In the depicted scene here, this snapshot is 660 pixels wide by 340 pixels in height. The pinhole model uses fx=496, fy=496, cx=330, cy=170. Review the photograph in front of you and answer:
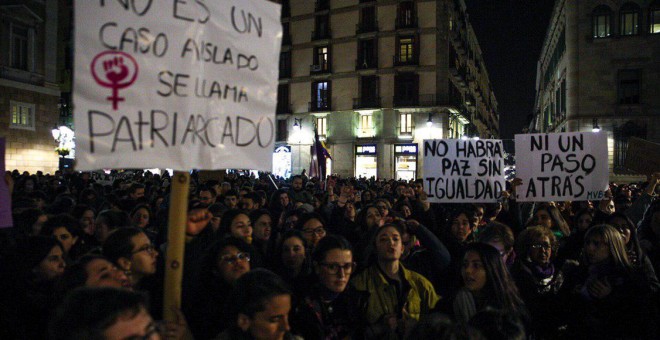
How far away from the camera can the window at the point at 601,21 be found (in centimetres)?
2830

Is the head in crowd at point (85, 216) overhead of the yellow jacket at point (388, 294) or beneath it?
overhead

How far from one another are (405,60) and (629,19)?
48.0 feet

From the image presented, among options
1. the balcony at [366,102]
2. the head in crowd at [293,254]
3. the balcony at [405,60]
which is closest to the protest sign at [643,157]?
the head in crowd at [293,254]

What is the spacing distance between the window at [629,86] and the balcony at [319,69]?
20652 mm

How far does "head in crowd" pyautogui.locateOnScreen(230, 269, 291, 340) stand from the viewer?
2535 millimetres

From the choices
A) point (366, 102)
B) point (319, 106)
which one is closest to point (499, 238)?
point (366, 102)

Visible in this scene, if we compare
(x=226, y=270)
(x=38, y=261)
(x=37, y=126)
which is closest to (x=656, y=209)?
(x=226, y=270)

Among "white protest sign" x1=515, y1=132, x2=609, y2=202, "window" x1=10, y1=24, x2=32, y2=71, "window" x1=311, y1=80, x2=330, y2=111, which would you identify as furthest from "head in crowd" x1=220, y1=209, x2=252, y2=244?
"window" x1=311, y1=80, x2=330, y2=111

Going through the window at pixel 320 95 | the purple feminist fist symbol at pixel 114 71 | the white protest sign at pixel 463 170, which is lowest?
the white protest sign at pixel 463 170

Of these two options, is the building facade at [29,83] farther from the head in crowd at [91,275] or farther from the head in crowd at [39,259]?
the head in crowd at [91,275]

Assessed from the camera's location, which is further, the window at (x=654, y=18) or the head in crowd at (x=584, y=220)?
the window at (x=654, y=18)

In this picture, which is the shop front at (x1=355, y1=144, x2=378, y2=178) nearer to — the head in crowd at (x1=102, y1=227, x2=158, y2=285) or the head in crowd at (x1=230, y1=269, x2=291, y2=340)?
the head in crowd at (x1=102, y1=227, x2=158, y2=285)

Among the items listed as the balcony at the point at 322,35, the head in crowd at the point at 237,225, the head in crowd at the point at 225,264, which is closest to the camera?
the head in crowd at the point at 225,264

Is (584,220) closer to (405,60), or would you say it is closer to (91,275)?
(91,275)
